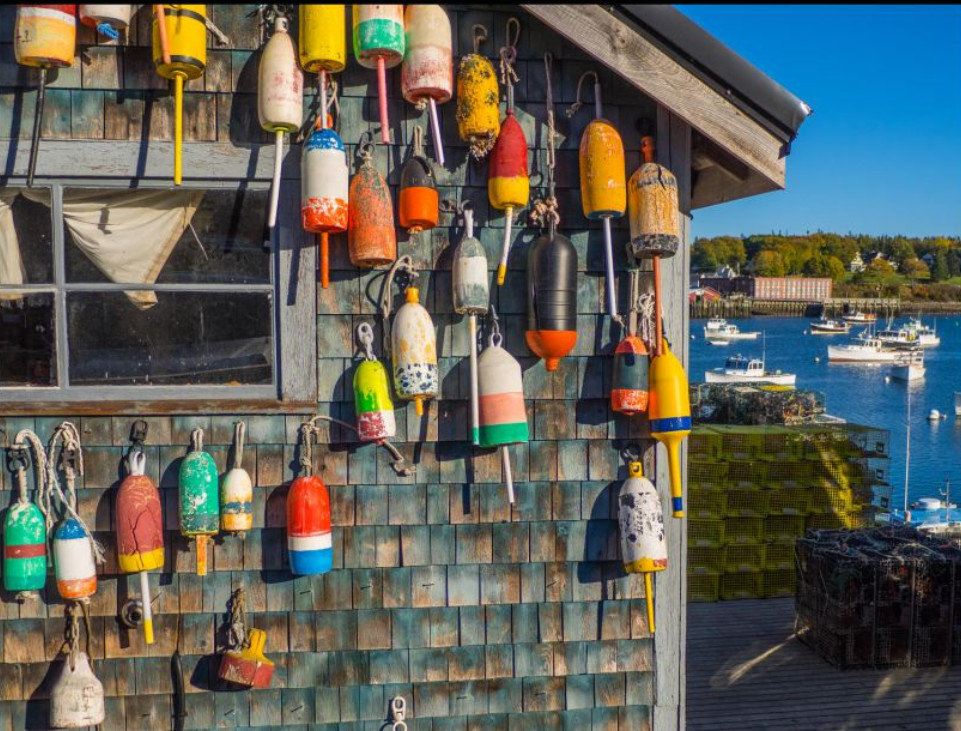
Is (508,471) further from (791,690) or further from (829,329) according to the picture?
(829,329)

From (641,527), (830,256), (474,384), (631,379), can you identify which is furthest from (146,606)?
(830,256)

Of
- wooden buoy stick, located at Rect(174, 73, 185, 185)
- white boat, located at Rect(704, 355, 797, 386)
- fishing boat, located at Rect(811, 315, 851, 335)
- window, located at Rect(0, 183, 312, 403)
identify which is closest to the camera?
wooden buoy stick, located at Rect(174, 73, 185, 185)

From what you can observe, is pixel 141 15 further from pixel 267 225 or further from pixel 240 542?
pixel 240 542

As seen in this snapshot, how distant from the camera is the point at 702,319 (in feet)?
377

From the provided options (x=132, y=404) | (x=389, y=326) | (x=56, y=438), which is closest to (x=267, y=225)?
(x=389, y=326)

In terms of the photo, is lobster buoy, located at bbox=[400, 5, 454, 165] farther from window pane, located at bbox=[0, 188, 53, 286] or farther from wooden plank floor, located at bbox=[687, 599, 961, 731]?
wooden plank floor, located at bbox=[687, 599, 961, 731]

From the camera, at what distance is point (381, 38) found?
335 centimetres

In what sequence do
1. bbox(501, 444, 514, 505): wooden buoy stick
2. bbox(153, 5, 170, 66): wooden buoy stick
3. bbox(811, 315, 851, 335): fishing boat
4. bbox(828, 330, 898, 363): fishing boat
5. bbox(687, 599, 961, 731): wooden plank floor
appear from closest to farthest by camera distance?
bbox(153, 5, 170, 66): wooden buoy stick
bbox(501, 444, 514, 505): wooden buoy stick
bbox(687, 599, 961, 731): wooden plank floor
bbox(828, 330, 898, 363): fishing boat
bbox(811, 315, 851, 335): fishing boat

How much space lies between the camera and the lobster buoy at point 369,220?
11.3 ft

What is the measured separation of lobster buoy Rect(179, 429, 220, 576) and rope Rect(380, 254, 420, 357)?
Answer: 91 centimetres

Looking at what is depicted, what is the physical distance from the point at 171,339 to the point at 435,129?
146 cm

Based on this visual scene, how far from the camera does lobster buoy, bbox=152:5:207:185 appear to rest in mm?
3264

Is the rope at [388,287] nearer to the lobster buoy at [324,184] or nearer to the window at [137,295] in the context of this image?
the lobster buoy at [324,184]

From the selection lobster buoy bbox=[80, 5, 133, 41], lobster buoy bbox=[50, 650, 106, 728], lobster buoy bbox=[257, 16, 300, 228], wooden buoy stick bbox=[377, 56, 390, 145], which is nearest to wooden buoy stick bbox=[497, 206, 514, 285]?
wooden buoy stick bbox=[377, 56, 390, 145]
